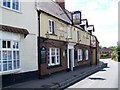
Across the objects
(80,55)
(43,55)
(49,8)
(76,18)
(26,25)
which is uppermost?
(49,8)

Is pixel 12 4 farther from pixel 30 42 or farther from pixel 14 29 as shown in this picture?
pixel 30 42

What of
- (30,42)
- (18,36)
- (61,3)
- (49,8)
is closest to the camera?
(18,36)

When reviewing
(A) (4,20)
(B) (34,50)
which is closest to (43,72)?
(B) (34,50)

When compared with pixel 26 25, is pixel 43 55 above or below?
below

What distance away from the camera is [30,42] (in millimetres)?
13922

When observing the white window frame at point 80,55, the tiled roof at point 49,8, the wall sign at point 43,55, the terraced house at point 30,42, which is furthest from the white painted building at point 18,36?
the white window frame at point 80,55

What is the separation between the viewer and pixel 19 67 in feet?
41.4

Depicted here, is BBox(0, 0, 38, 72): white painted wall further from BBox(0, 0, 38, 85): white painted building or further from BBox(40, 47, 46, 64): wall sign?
BBox(40, 47, 46, 64): wall sign

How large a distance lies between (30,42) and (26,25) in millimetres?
1233

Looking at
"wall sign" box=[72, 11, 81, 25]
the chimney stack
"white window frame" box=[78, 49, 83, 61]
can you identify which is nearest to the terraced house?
"wall sign" box=[72, 11, 81, 25]

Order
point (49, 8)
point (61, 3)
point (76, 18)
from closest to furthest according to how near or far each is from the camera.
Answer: point (49, 8) → point (76, 18) → point (61, 3)

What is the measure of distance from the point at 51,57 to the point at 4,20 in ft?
22.9

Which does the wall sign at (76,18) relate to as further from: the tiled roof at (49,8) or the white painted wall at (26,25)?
the white painted wall at (26,25)

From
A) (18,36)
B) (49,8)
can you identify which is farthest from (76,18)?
(18,36)
